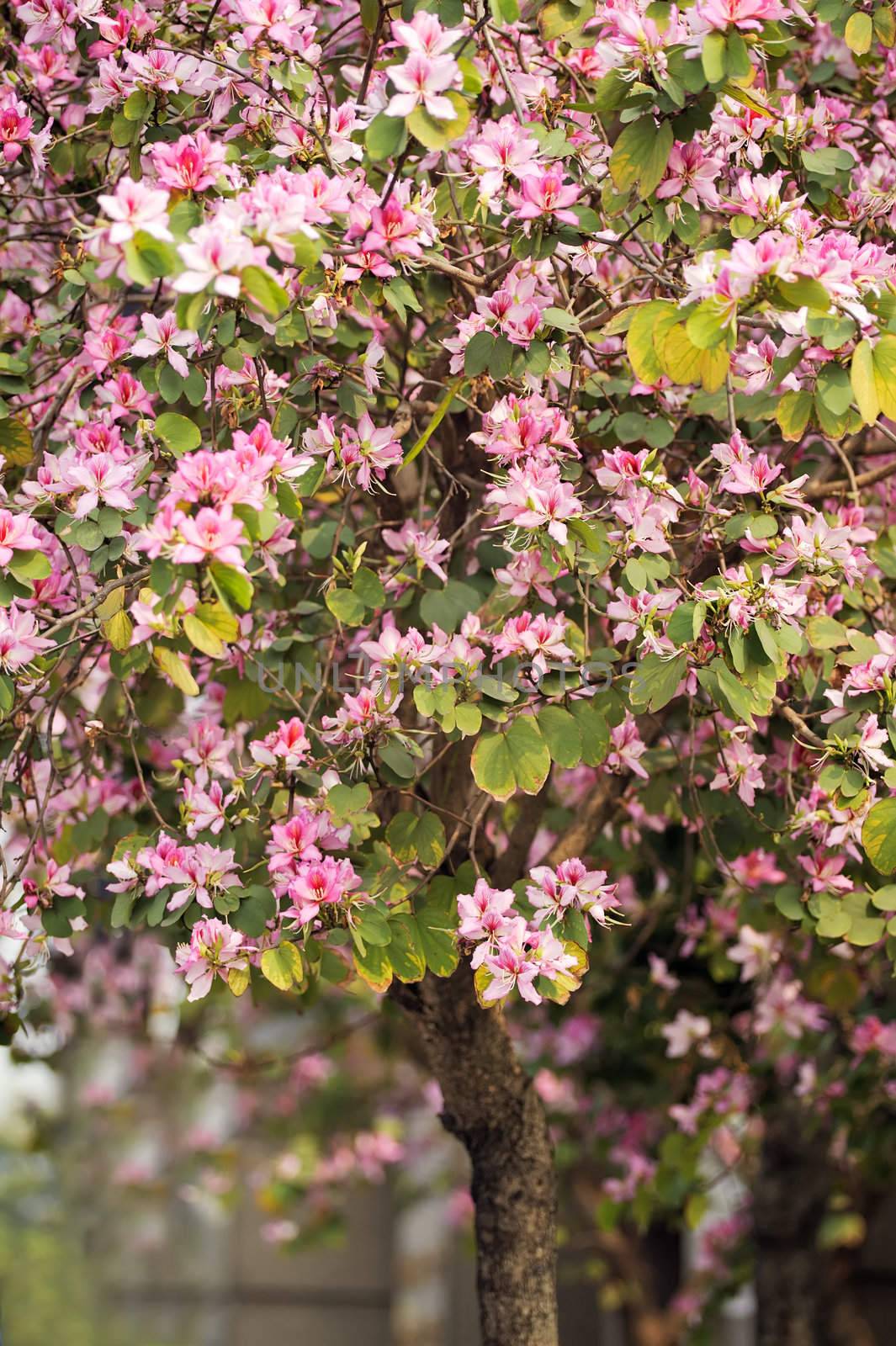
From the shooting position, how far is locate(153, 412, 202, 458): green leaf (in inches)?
90.6

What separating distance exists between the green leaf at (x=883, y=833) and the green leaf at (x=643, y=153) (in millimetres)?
1052

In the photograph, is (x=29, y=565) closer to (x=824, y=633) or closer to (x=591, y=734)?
(x=591, y=734)

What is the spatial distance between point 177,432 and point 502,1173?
1.94m

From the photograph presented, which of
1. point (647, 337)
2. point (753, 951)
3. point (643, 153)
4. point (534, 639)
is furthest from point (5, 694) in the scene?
point (753, 951)

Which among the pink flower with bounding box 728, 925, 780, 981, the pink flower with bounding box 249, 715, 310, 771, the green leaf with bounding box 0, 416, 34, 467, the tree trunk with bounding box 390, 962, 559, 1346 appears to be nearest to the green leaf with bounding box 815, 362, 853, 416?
the pink flower with bounding box 249, 715, 310, 771

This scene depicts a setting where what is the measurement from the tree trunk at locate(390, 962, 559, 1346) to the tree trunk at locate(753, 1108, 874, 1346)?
1.92m

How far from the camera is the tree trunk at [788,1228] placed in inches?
202

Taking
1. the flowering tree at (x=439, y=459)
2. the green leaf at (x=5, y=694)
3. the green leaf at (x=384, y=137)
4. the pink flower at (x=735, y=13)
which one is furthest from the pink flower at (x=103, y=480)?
the pink flower at (x=735, y=13)

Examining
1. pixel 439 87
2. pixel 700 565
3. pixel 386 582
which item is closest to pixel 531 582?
pixel 386 582

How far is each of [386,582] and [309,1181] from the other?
19.9 ft

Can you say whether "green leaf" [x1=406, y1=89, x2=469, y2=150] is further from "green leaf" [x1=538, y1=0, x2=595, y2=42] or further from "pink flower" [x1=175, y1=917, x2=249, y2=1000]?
"pink flower" [x1=175, y1=917, x2=249, y2=1000]

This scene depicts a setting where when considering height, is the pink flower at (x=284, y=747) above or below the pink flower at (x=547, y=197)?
below

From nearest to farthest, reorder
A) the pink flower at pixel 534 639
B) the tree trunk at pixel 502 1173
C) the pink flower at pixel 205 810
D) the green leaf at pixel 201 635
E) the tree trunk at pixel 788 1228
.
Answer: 1. the green leaf at pixel 201 635
2. the pink flower at pixel 534 639
3. the pink flower at pixel 205 810
4. the tree trunk at pixel 502 1173
5. the tree trunk at pixel 788 1228

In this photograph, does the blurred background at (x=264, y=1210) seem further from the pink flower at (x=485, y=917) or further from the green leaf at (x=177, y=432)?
the green leaf at (x=177, y=432)
